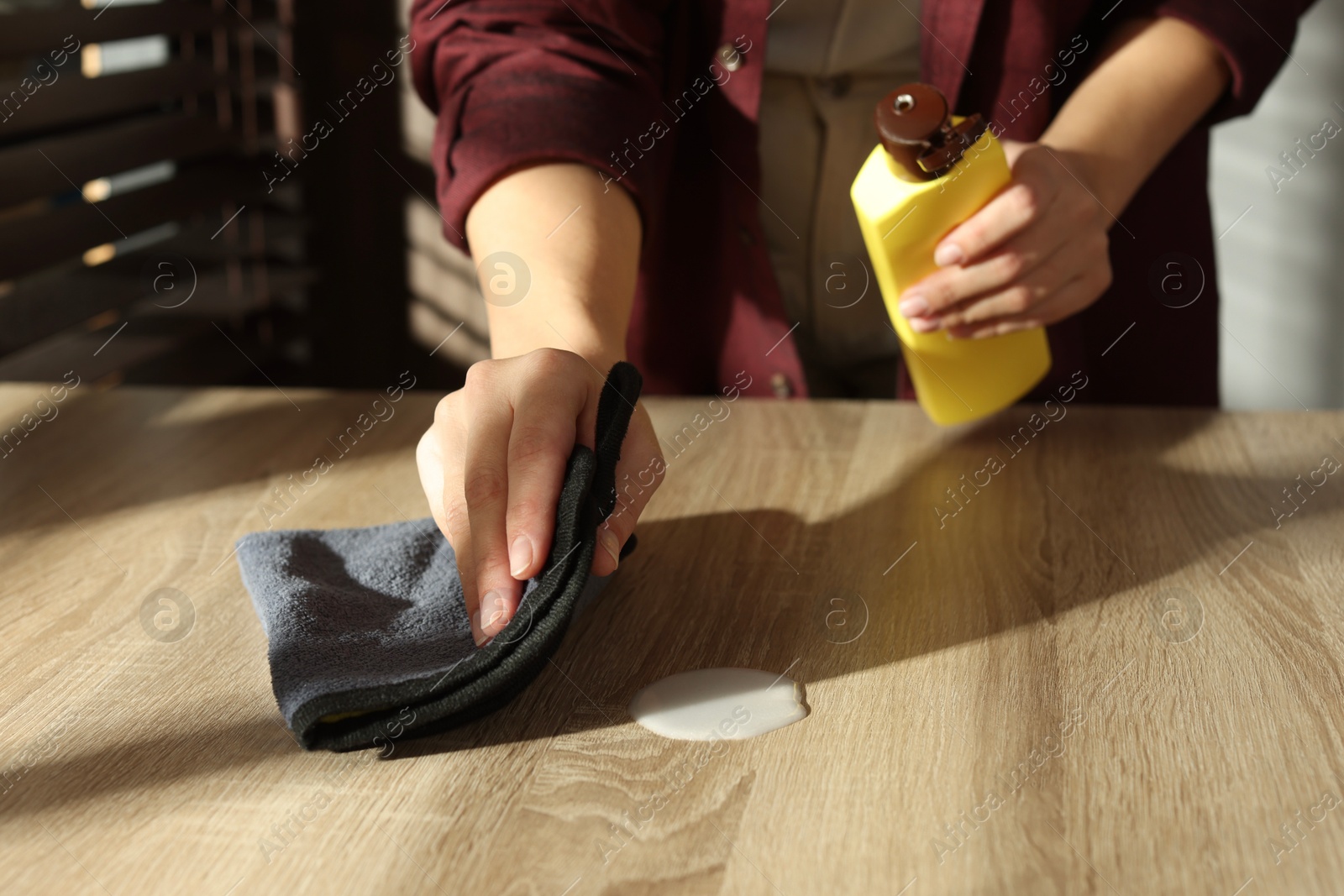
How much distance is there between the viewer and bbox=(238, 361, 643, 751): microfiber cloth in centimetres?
49

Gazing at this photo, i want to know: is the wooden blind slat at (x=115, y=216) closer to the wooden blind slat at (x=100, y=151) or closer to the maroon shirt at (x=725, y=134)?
the wooden blind slat at (x=100, y=151)

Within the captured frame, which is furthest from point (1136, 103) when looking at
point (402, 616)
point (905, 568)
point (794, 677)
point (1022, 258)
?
point (402, 616)

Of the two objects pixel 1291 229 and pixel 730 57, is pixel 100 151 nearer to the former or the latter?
pixel 730 57

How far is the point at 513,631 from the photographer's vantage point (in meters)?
0.52

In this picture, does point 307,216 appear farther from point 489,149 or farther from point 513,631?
point 513,631

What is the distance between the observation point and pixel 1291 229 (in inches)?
70.2

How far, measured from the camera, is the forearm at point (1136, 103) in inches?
35.1

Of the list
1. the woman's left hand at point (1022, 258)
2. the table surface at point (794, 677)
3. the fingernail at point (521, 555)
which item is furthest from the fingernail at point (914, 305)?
the fingernail at point (521, 555)

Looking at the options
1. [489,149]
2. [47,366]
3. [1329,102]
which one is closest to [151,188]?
[47,366]

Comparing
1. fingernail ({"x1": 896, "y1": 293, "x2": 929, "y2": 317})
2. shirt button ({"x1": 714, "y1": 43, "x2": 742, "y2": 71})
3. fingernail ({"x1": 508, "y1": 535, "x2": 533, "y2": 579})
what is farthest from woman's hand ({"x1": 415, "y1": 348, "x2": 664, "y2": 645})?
shirt button ({"x1": 714, "y1": 43, "x2": 742, "y2": 71})

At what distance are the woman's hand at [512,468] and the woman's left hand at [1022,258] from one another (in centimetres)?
26

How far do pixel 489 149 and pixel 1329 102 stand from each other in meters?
1.48

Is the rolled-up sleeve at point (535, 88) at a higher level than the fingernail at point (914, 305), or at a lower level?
higher

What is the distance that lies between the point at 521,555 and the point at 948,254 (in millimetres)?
390
